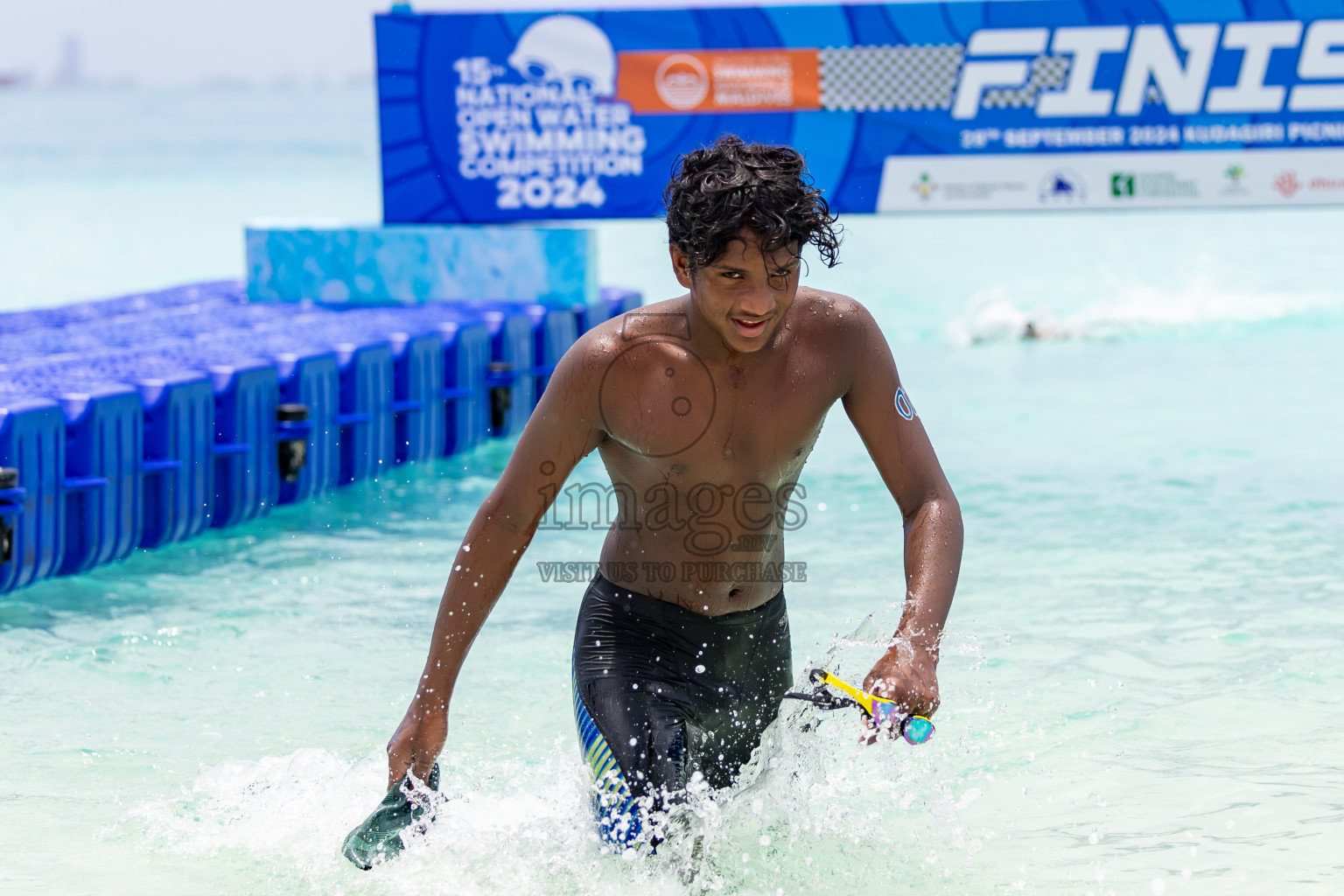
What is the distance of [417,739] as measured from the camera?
2.78 m

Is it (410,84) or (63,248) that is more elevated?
(410,84)

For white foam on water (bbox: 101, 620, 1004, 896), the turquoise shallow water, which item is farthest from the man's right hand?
the turquoise shallow water

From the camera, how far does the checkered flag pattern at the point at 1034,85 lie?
8.95m

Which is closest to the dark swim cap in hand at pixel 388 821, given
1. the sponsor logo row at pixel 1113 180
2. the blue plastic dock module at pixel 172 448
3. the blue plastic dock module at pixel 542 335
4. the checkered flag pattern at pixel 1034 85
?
the blue plastic dock module at pixel 172 448

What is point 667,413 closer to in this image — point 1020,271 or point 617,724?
point 617,724

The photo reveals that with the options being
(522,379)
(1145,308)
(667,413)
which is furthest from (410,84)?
(1145,308)

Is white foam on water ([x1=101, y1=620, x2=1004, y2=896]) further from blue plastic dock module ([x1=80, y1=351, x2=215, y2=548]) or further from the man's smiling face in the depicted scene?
blue plastic dock module ([x1=80, y1=351, x2=215, y2=548])

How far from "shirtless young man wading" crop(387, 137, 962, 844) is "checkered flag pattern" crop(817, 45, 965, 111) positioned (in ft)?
20.9

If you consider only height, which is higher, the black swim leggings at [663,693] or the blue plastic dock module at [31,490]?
the black swim leggings at [663,693]

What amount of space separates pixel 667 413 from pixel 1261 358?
10380mm

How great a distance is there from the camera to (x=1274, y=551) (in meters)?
6.24

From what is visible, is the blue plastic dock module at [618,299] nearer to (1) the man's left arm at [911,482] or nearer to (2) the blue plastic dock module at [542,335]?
(2) the blue plastic dock module at [542,335]

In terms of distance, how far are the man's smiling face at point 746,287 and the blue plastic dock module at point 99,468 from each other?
12.9 ft

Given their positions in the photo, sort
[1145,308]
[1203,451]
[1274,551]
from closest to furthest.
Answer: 1. [1274,551]
2. [1203,451]
3. [1145,308]
